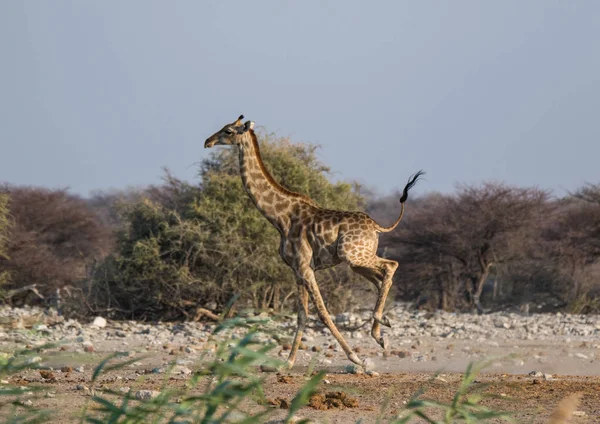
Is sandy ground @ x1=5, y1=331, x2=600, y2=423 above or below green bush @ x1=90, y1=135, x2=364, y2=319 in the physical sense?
below

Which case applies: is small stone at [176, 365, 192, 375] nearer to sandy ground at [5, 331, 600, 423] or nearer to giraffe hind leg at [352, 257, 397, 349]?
sandy ground at [5, 331, 600, 423]

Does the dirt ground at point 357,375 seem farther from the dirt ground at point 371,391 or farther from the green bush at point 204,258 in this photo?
the green bush at point 204,258

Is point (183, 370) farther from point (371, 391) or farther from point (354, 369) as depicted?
point (371, 391)

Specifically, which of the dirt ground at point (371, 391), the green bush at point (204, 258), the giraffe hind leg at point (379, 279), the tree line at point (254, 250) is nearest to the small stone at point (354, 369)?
the dirt ground at point (371, 391)

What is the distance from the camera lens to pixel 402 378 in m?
8.91

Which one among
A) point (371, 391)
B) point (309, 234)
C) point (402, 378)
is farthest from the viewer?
point (309, 234)

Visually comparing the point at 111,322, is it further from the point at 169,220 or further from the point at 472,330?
the point at 472,330

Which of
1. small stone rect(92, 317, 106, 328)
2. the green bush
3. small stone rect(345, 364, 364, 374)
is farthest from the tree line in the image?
small stone rect(345, 364, 364, 374)

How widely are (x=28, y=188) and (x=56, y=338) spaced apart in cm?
1807

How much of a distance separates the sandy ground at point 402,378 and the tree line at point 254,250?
4.36 feet

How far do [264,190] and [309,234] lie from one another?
759mm

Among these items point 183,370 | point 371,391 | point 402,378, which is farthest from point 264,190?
point 371,391

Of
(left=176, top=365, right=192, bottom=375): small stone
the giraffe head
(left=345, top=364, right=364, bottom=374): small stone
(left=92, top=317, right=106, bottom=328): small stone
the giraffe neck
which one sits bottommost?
(left=176, top=365, right=192, bottom=375): small stone

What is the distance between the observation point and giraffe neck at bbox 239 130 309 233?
986cm
